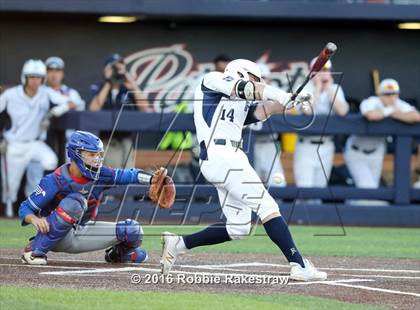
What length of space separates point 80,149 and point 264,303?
7.45 ft

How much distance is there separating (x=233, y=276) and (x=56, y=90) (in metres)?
6.52

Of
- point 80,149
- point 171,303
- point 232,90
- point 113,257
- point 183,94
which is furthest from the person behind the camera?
point 183,94

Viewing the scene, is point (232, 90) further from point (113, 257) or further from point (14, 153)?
point (14, 153)

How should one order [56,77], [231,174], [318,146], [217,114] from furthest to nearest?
[56,77]
[318,146]
[217,114]
[231,174]

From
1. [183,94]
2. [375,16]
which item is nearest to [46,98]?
A: [183,94]

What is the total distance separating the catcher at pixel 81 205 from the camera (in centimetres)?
796

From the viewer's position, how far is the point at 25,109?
1337cm

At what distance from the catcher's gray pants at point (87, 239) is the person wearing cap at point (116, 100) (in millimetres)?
4975

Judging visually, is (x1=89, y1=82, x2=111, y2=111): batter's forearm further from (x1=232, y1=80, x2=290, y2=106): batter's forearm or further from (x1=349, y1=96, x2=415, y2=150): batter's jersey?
(x1=232, y1=80, x2=290, y2=106): batter's forearm

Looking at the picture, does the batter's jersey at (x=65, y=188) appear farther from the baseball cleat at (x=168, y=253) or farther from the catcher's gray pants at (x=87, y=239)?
the baseball cleat at (x=168, y=253)

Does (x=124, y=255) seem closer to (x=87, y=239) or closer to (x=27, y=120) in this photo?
(x=87, y=239)

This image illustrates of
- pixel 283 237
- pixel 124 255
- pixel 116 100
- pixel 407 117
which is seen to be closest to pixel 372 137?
pixel 407 117

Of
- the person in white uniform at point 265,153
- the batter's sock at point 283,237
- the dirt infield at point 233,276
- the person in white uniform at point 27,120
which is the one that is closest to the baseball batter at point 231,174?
the batter's sock at point 283,237

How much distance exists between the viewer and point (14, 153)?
13.4 meters
